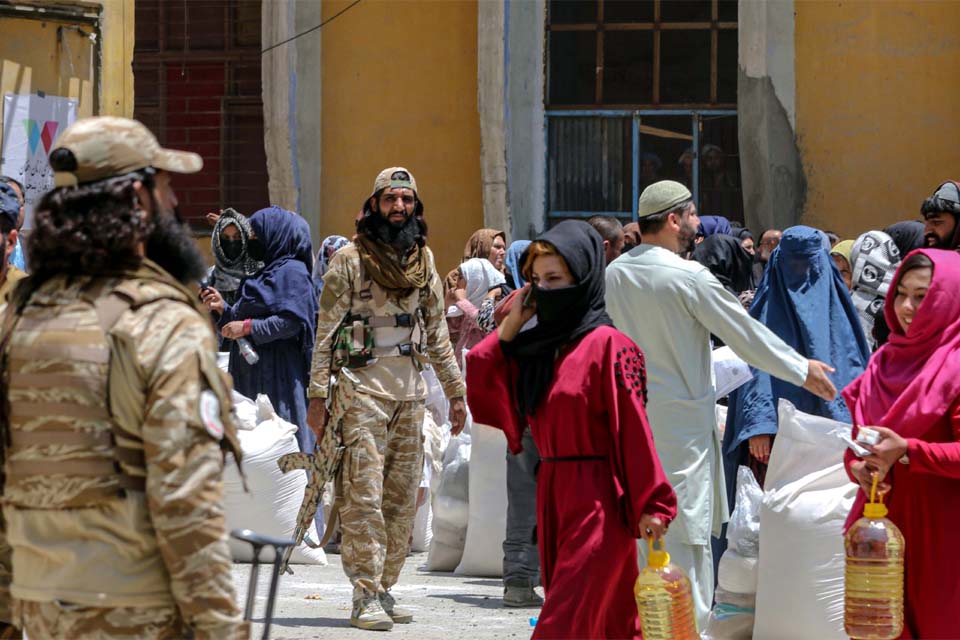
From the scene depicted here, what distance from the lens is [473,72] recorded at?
14164 millimetres

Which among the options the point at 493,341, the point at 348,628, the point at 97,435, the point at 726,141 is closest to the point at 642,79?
the point at 726,141

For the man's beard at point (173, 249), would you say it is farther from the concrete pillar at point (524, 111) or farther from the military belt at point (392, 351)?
the concrete pillar at point (524, 111)

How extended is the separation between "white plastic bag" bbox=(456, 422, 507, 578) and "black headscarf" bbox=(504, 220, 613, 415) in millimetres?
3513

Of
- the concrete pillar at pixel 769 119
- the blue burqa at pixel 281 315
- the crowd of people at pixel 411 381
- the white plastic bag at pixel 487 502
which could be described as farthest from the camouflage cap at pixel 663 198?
A: the concrete pillar at pixel 769 119

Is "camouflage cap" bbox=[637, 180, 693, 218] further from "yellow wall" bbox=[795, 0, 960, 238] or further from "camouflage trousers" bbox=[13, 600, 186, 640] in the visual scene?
"yellow wall" bbox=[795, 0, 960, 238]

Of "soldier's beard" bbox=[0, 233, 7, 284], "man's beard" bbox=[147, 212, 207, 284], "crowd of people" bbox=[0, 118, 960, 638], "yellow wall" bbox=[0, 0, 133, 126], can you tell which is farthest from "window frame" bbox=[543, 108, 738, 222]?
"man's beard" bbox=[147, 212, 207, 284]

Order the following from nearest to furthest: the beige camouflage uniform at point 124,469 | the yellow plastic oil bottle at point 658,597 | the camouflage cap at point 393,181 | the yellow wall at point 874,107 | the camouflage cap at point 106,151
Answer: the beige camouflage uniform at point 124,469
the camouflage cap at point 106,151
the yellow plastic oil bottle at point 658,597
the camouflage cap at point 393,181
the yellow wall at point 874,107

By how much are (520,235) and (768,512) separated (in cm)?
753

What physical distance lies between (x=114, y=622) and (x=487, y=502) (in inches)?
217

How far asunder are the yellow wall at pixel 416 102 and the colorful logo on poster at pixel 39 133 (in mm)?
3534

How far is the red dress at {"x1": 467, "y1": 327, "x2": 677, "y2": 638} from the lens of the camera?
4938mm

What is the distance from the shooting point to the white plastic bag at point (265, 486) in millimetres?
8742

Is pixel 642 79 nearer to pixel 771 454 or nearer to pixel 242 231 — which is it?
pixel 242 231

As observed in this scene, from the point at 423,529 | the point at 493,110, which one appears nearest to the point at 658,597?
the point at 423,529
